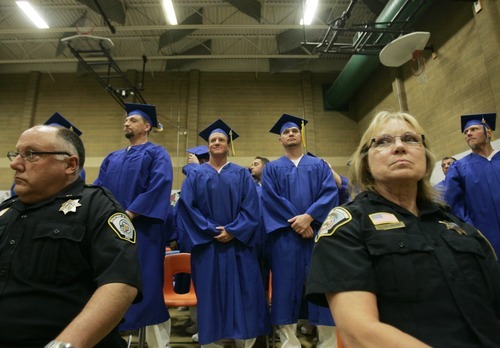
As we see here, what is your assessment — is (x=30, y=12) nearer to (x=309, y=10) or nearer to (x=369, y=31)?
(x=309, y=10)

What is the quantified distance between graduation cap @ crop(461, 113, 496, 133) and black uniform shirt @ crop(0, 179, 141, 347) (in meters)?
3.86

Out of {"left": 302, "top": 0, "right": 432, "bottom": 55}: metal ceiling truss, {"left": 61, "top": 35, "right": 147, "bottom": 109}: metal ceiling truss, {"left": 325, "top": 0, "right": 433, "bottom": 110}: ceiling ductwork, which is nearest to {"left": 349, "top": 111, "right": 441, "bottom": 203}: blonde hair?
{"left": 302, "top": 0, "right": 432, "bottom": 55}: metal ceiling truss

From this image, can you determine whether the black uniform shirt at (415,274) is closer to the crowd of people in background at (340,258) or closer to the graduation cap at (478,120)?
the crowd of people in background at (340,258)

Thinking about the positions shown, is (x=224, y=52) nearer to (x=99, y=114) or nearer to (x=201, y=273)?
(x=99, y=114)

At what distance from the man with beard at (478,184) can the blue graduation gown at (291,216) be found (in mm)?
1577

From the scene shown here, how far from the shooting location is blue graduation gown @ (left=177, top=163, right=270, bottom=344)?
235cm

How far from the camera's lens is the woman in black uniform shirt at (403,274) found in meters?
0.91

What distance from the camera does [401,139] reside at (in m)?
1.28

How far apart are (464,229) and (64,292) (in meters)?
1.49

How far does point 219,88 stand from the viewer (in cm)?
926

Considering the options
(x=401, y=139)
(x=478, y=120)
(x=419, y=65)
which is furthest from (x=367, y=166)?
(x=419, y=65)

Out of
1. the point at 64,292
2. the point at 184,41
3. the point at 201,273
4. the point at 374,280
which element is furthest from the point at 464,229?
the point at 184,41

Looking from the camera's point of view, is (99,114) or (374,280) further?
(99,114)

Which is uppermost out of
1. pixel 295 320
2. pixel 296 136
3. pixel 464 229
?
pixel 296 136
